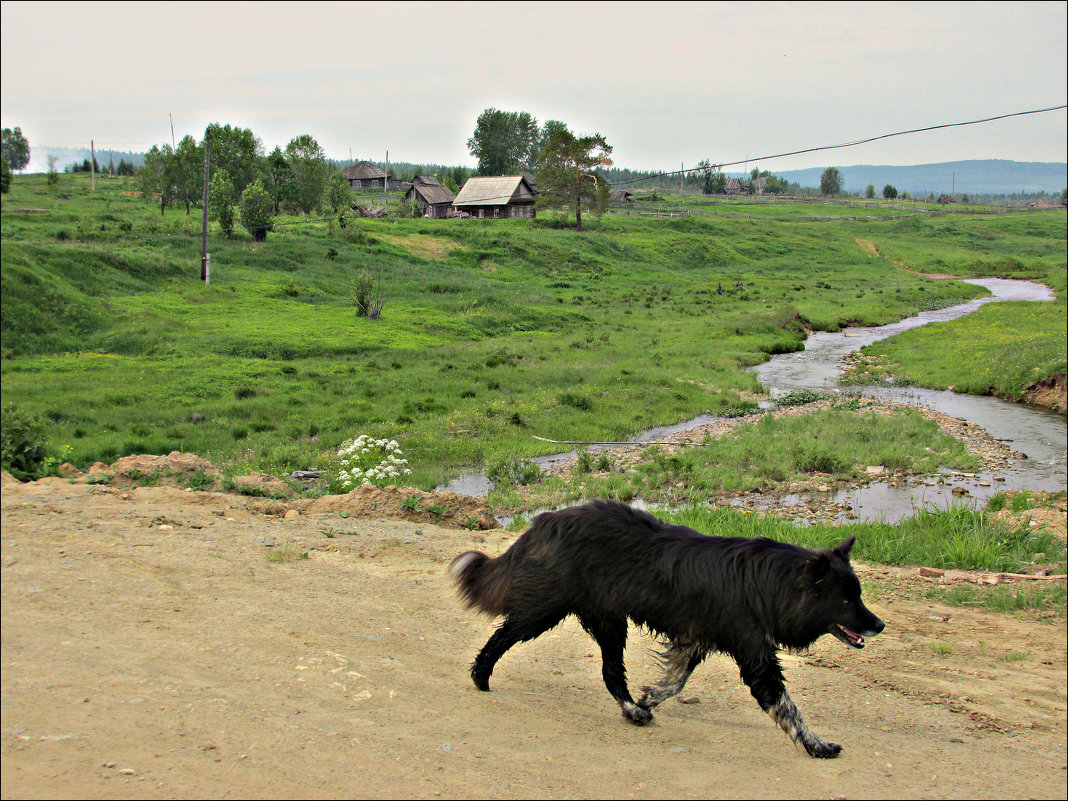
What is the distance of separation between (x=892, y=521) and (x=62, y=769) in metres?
14.6

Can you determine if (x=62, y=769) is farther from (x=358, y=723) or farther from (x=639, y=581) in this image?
(x=639, y=581)

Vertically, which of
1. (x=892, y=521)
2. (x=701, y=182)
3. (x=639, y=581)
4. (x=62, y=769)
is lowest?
(x=892, y=521)

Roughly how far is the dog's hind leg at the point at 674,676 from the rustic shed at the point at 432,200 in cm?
8643

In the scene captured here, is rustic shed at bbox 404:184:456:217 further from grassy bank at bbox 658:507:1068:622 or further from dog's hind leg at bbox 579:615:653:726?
dog's hind leg at bbox 579:615:653:726

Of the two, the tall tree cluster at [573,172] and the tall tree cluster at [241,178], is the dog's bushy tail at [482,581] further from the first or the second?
the tall tree cluster at [573,172]

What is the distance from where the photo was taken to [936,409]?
84.1 ft

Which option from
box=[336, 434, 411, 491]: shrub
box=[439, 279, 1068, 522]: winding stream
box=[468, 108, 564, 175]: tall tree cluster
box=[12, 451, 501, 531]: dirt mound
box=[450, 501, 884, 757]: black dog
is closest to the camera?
box=[450, 501, 884, 757]: black dog

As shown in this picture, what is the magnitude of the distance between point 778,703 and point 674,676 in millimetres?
862

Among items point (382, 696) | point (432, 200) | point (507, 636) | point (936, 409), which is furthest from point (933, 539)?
point (432, 200)

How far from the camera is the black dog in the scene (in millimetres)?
5707

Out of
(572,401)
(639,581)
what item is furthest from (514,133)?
(639,581)

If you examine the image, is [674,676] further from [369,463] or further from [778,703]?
[369,463]

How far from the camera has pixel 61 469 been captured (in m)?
11.1

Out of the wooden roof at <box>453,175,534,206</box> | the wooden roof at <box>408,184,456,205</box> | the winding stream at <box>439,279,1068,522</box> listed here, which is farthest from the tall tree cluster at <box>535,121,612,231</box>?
the winding stream at <box>439,279,1068,522</box>
